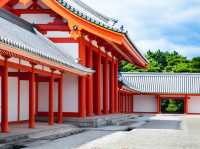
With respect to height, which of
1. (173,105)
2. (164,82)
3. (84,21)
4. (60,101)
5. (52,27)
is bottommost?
(173,105)

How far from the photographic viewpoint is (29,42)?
52.9 ft

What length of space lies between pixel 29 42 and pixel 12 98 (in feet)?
12.5

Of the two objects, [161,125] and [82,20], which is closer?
[82,20]

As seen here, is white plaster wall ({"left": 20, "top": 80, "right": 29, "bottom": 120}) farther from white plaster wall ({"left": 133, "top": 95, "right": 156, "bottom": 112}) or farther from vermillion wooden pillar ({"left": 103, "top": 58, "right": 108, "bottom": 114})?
white plaster wall ({"left": 133, "top": 95, "right": 156, "bottom": 112})

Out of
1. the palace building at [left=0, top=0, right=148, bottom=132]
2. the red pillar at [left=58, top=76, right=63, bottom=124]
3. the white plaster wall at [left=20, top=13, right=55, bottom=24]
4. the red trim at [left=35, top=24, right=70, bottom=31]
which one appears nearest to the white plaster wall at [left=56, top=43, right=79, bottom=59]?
the palace building at [left=0, top=0, right=148, bottom=132]

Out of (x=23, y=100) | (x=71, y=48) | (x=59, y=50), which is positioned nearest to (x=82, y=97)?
(x=71, y=48)

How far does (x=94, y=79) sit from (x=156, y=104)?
26613mm

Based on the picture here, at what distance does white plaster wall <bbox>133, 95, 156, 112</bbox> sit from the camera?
5131cm

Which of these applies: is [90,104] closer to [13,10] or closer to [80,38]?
[80,38]

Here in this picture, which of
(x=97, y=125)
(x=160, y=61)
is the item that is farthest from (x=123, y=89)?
(x=160, y=61)

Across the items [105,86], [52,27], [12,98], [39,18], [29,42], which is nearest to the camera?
[29,42]

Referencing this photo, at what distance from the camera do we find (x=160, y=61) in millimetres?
77438

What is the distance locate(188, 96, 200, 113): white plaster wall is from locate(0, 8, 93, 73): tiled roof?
3269 cm

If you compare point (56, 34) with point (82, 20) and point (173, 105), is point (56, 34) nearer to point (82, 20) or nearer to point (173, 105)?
point (82, 20)
